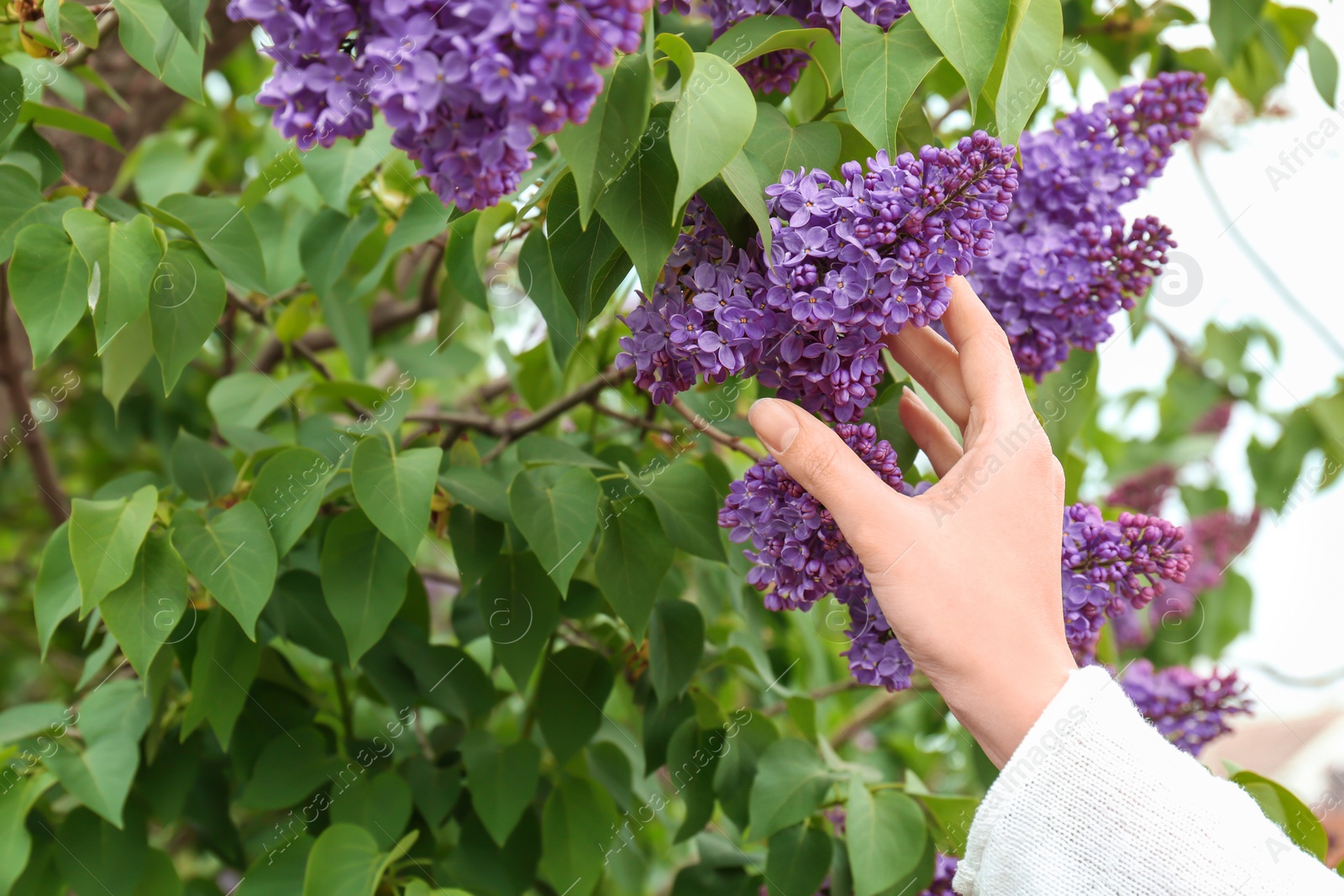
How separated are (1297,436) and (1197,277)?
644 mm

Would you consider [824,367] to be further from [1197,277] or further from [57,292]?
[1197,277]

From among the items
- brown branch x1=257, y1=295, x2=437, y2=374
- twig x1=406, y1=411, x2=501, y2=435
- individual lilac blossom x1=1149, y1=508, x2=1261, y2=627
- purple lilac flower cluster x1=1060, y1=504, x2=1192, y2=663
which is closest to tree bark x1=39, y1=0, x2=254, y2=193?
brown branch x1=257, y1=295, x2=437, y2=374

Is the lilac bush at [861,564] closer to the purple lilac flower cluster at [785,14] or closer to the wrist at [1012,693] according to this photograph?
the wrist at [1012,693]

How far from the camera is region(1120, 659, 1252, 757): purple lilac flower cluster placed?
1.53 metres

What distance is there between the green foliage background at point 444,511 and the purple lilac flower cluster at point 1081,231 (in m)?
0.16

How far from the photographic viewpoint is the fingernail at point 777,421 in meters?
0.89

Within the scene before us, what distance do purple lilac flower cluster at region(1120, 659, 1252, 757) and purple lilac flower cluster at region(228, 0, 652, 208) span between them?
1.34 metres

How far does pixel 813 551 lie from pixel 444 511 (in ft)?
1.74

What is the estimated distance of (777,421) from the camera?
2.94 feet

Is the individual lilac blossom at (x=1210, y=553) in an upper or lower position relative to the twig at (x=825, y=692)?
lower

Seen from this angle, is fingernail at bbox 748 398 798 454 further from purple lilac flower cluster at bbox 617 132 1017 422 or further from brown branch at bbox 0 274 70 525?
brown branch at bbox 0 274 70 525

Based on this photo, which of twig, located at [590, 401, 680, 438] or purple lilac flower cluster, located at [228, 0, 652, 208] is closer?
purple lilac flower cluster, located at [228, 0, 652, 208]

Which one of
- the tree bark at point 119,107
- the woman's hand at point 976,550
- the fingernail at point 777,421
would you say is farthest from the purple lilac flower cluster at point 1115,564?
the tree bark at point 119,107

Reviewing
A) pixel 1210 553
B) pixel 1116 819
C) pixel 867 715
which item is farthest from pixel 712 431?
pixel 1210 553
